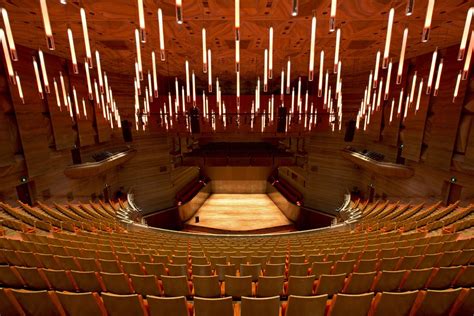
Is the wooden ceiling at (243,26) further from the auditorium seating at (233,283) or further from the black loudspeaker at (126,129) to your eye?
the auditorium seating at (233,283)

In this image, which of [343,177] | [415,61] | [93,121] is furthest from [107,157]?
[415,61]

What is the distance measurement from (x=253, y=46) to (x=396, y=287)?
6414 mm

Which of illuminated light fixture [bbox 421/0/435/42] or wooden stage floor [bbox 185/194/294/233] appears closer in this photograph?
illuminated light fixture [bbox 421/0/435/42]

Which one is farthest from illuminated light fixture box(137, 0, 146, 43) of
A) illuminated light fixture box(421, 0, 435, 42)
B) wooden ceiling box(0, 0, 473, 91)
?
illuminated light fixture box(421, 0, 435, 42)

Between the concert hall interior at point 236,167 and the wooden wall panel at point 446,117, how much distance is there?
46mm

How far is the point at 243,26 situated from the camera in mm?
5387

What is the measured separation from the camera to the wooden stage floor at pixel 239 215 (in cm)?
1245

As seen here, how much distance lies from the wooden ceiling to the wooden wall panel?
754mm

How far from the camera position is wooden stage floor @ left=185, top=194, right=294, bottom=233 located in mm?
12453

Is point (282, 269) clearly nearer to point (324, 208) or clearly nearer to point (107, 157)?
point (107, 157)

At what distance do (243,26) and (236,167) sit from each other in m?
12.2

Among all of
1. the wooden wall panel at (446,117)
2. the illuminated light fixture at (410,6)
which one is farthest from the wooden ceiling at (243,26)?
the illuminated light fixture at (410,6)

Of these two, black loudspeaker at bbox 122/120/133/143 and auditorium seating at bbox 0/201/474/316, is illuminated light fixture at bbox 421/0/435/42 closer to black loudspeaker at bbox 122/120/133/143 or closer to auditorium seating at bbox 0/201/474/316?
auditorium seating at bbox 0/201/474/316

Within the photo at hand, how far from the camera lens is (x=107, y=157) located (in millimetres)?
9617
